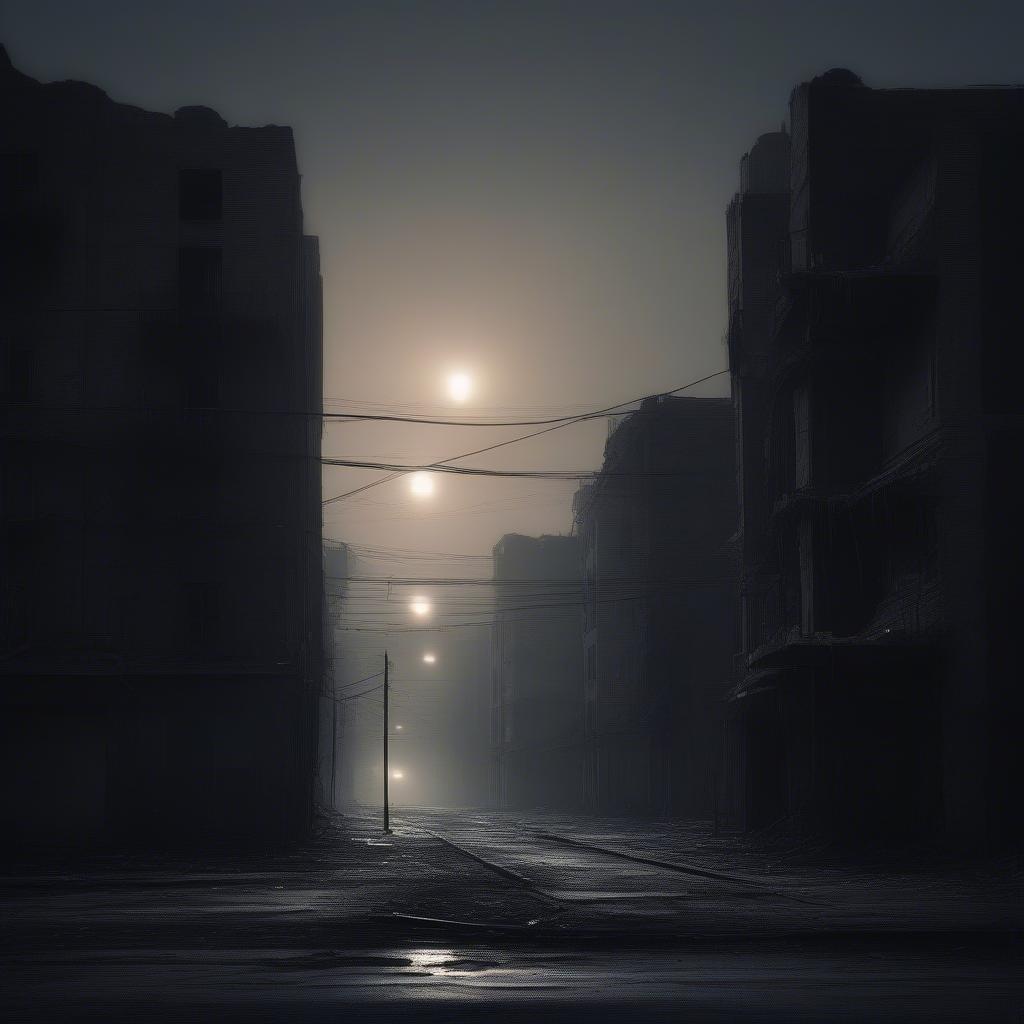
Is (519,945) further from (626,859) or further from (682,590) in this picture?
(682,590)

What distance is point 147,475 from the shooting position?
39219 millimetres

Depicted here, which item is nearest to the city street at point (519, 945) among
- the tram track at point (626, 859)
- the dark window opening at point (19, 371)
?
the tram track at point (626, 859)

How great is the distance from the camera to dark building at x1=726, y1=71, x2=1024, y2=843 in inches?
1154

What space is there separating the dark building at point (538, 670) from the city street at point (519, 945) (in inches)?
2663

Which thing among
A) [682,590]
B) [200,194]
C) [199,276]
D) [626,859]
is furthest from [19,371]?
[682,590]

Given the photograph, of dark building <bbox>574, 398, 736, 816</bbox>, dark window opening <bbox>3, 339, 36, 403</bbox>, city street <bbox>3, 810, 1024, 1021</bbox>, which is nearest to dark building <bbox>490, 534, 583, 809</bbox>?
dark building <bbox>574, 398, 736, 816</bbox>

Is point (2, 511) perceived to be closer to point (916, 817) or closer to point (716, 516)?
point (916, 817)

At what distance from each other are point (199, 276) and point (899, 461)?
59.3 ft

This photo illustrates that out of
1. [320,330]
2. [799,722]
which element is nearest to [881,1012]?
[799,722]

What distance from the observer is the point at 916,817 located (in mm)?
31984

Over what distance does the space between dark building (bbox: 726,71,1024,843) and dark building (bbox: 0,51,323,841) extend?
11.9 m

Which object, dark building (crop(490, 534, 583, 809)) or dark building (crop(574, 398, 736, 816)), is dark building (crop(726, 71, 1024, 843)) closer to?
dark building (crop(574, 398, 736, 816))

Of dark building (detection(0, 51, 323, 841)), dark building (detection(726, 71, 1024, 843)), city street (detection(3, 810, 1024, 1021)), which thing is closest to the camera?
city street (detection(3, 810, 1024, 1021))

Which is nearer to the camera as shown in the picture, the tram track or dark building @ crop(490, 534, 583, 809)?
the tram track
